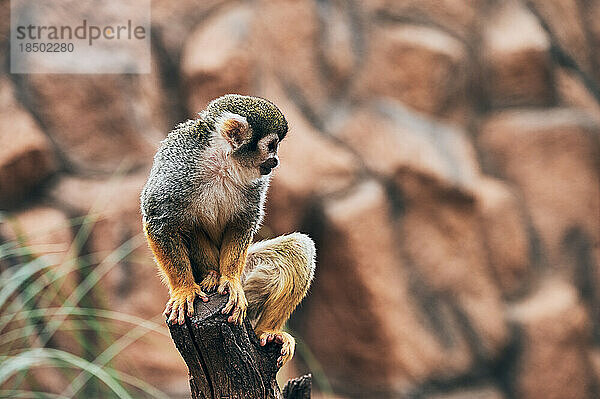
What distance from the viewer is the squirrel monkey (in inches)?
82.6

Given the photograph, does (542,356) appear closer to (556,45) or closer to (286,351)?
(556,45)

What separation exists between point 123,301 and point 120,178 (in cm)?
73

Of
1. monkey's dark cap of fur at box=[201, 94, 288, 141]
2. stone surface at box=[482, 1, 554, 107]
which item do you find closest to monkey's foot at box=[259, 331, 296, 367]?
monkey's dark cap of fur at box=[201, 94, 288, 141]

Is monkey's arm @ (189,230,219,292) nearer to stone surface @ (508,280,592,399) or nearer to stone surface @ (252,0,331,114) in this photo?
stone surface @ (252,0,331,114)

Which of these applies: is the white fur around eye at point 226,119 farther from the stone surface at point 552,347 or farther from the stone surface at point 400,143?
the stone surface at point 552,347

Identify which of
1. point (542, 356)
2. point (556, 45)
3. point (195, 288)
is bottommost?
point (542, 356)

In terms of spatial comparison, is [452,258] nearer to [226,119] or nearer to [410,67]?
[410,67]

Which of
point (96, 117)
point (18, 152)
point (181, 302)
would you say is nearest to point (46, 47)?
point (96, 117)

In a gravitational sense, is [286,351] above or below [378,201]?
below

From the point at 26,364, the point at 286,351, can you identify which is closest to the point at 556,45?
the point at 286,351

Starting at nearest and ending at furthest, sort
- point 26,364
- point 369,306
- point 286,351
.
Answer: point 286,351 → point 26,364 → point 369,306

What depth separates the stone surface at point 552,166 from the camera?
4.73 m

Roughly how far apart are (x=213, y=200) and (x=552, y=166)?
325cm

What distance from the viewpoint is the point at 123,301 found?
411 centimetres
